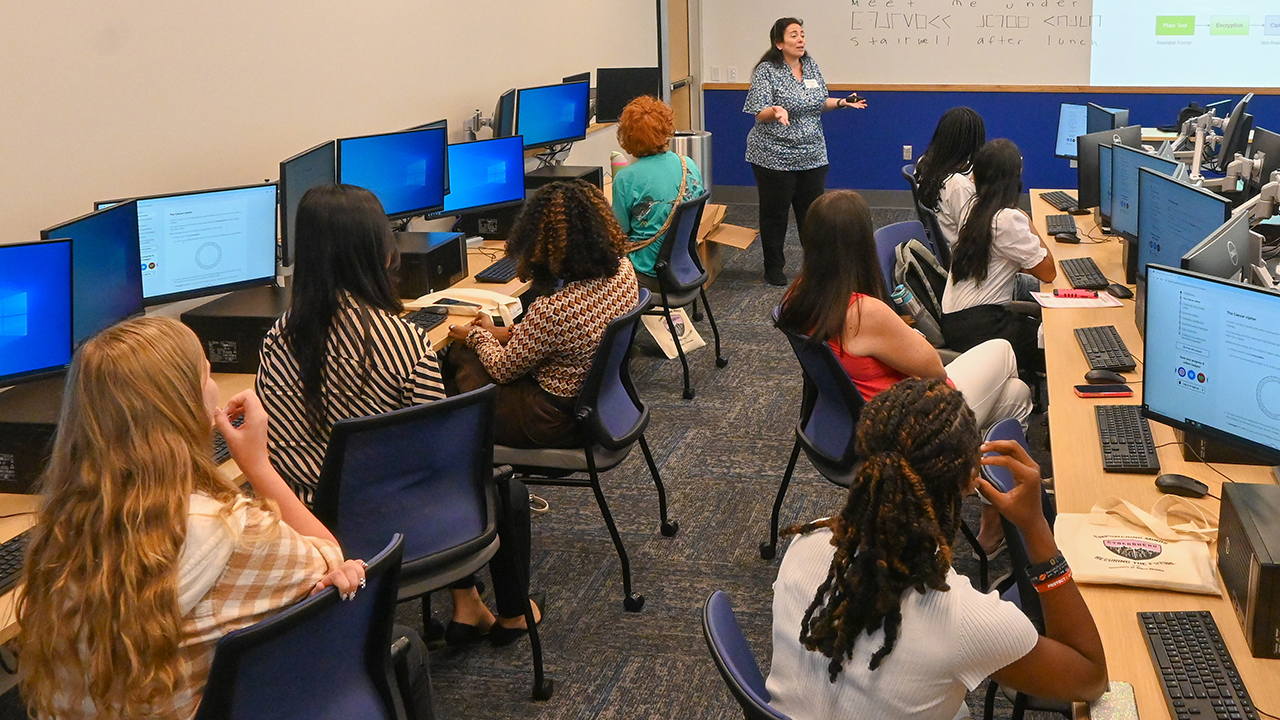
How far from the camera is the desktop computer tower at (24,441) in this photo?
2.27 m

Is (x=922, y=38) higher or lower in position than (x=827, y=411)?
higher

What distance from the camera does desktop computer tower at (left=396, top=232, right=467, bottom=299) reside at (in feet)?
12.0

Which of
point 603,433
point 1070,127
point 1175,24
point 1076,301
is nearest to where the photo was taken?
point 603,433

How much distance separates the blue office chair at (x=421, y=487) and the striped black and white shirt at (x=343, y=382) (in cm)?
21

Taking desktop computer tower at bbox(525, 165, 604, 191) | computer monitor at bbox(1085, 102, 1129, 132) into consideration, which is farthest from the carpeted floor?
computer monitor at bbox(1085, 102, 1129, 132)

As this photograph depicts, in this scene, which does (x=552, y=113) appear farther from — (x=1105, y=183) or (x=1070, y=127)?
(x=1070, y=127)

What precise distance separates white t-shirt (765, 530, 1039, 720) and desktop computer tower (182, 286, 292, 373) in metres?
1.89

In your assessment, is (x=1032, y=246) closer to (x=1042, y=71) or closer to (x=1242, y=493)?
(x=1242, y=493)

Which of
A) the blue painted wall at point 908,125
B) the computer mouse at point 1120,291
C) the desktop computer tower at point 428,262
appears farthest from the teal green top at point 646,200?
the blue painted wall at point 908,125

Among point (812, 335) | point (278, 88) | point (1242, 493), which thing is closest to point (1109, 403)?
point (812, 335)

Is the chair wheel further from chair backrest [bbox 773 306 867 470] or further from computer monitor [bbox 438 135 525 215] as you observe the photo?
computer monitor [bbox 438 135 525 215]

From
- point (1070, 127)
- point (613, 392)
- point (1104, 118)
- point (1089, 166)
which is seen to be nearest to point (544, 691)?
point (613, 392)

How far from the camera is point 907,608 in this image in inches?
60.5

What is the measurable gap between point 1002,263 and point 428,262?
196 centimetres
